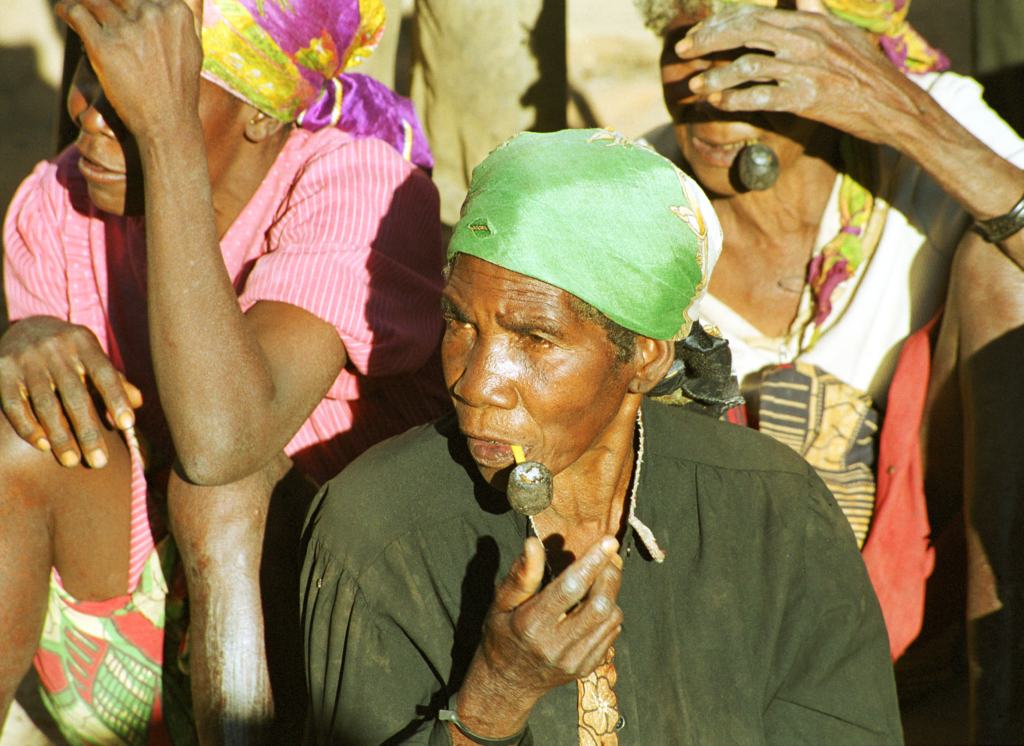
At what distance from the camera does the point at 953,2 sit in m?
6.96

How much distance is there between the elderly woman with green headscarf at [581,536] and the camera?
1816mm

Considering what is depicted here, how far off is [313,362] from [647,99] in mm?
3889

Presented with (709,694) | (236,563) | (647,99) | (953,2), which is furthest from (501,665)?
(953,2)

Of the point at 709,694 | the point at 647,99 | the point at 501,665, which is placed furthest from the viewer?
the point at 647,99

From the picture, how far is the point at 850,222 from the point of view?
3.11m

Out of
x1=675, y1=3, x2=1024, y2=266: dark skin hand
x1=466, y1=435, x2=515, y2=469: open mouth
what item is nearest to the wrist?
x1=466, y1=435, x2=515, y2=469: open mouth

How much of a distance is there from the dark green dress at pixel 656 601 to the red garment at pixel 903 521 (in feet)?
1.91

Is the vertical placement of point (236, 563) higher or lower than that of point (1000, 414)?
higher

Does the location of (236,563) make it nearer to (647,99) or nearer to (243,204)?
(243,204)

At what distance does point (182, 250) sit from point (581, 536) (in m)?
0.99

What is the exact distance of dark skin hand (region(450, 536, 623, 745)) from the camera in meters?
1.65

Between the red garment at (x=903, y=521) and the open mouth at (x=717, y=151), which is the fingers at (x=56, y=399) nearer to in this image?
the open mouth at (x=717, y=151)

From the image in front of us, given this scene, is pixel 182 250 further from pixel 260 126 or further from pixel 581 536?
pixel 581 536

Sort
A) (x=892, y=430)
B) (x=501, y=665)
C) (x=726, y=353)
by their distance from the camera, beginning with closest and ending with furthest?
1. (x=501, y=665)
2. (x=726, y=353)
3. (x=892, y=430)
